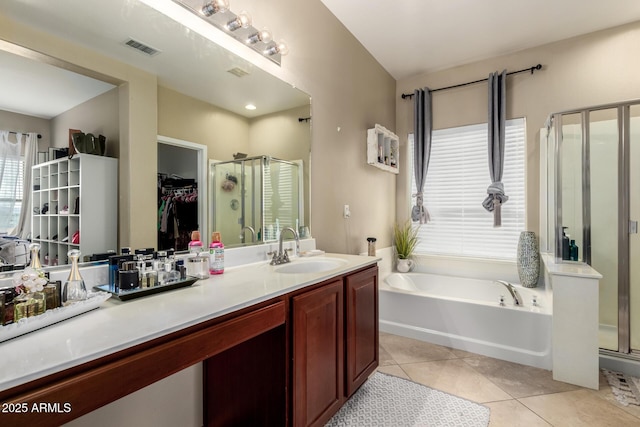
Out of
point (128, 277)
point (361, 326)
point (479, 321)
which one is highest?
point (128, 277)

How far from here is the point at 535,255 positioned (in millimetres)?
2988

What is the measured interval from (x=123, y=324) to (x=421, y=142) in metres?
3.49

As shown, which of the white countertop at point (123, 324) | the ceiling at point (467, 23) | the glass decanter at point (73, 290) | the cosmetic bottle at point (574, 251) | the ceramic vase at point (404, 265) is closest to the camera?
the white countertop at point (123, 324)

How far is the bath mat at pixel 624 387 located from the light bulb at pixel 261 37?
3077 mm

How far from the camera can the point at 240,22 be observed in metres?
1.75

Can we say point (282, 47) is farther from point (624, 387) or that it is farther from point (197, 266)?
point (624, 387)

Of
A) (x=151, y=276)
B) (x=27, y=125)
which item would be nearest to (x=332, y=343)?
(x=151, y=276)

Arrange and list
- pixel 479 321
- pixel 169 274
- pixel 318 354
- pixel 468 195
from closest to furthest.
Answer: pixel 169 274, pixel 318 354, pixel 479 321, pixel 468 195

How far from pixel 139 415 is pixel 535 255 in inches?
130

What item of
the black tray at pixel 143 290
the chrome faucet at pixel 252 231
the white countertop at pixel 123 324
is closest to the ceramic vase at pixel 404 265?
the chrome faucet at pixel 252 231

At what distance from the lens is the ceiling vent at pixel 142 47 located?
134 centimetres

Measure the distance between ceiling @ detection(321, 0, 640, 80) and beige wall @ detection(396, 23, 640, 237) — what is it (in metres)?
0.11

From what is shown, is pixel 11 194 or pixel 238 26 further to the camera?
pixel 238 26

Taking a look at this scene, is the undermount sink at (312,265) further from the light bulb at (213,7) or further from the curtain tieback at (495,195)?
the curtain tieback at (495,195)
